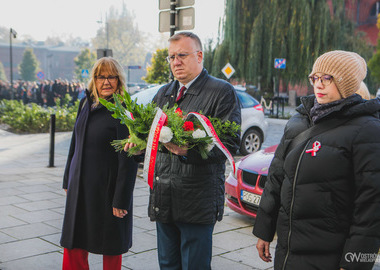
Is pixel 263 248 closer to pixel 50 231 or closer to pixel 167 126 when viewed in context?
pixel 167 126

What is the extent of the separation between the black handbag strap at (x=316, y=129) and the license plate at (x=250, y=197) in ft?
11.3

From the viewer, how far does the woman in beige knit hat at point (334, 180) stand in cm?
226

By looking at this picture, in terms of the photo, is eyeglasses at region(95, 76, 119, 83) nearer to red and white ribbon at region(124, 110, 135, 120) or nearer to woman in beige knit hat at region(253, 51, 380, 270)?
red and white ribbon at region(124, 110, 135, 120)

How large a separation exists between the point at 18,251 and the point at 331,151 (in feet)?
11.7

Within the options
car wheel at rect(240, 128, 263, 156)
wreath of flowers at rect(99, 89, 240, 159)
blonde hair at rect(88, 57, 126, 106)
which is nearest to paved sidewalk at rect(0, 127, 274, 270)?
blonde hair at rect(88, 57, 126, 106)

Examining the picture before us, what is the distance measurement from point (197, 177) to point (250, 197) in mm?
3069

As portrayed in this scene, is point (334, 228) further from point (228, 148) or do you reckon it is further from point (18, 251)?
point (18, 251)

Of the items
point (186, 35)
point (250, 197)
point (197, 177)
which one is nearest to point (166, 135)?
point (197, 177)

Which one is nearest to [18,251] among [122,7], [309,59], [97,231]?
[97,231]

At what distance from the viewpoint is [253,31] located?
24297 millimetres

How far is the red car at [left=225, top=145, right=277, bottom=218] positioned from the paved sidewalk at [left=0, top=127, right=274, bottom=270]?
218 millimetres

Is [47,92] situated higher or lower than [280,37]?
lower

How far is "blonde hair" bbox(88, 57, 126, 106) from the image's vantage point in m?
3.53

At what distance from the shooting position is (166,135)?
2.64m
